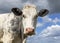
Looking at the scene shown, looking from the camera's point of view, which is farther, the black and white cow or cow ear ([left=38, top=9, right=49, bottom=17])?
cow ear ([left=38, top=9, right=49, bottom=17])

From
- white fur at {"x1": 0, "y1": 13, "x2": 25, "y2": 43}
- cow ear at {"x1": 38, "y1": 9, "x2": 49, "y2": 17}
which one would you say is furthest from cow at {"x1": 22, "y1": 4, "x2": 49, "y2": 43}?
white fur at {"x1": 0, "y1": 13, "x2": 25, "y2": 43}

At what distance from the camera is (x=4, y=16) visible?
59.2ft

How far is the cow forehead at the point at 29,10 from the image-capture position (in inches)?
663

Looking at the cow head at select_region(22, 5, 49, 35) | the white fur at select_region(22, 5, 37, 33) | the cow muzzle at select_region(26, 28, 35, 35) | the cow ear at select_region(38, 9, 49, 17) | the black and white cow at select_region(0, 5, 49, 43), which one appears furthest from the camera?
the cow ear at select_region(38, 9, 49, 17)

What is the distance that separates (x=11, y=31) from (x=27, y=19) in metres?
1.22

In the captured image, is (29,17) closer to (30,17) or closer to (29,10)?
(30,17)

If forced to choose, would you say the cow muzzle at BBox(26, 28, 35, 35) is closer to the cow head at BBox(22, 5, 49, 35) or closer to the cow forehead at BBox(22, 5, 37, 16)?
the cow head at BBox(22, 5, 49, 35)

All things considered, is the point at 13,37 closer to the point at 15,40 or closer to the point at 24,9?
the point at 15,40

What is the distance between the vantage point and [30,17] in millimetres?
16656

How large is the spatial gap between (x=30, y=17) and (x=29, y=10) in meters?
0.52

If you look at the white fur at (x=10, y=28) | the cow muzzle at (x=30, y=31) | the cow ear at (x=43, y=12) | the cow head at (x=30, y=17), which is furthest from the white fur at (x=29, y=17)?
the white fur at (x=10, y=28)

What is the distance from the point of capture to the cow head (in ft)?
53.1

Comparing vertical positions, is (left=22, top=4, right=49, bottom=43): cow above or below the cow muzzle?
above

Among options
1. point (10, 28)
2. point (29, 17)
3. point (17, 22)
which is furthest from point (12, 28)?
point (29, 17)
